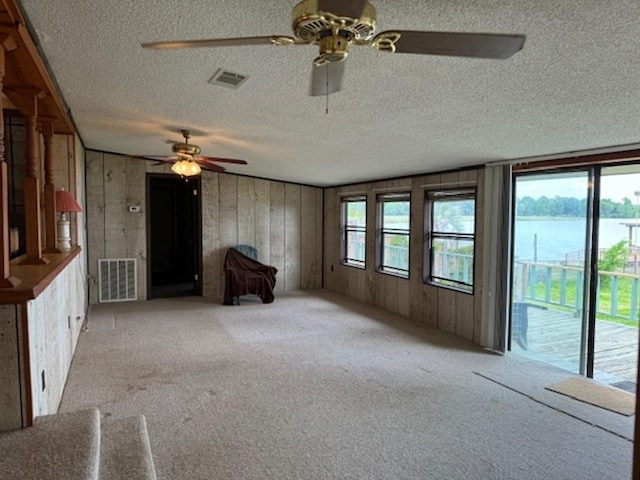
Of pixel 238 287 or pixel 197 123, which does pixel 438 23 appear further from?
pixel 238 287

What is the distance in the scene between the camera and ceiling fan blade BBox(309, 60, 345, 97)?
1.83 m

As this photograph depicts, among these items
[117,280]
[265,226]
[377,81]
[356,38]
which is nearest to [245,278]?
[265,226]

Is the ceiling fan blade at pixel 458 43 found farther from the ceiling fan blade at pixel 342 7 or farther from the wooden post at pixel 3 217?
the wooden post at pixel 3 217

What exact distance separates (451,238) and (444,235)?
0.46 feet

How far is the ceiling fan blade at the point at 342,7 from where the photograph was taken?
51.4 inches

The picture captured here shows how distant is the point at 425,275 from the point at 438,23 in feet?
13.4

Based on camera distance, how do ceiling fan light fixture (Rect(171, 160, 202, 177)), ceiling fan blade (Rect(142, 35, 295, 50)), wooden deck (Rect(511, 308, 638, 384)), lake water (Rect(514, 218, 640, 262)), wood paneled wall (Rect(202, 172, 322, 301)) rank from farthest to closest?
wood paneled wall (Rect(202, 172, 322, 301))
ceiling fan light fixture (Rect(171, 160, 202, 177))
wooden deck (Rect(511, 308, 638, 384))
lake water (Rect(514, 218, 640, 262))
ceiling fan blade (Rect(142, 35, 295, 50))

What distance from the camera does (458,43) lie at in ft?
4.83

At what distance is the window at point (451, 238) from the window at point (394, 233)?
504 mm

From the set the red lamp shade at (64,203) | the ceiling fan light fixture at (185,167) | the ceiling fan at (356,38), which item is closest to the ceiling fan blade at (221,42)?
the ceiling fan at (356,38)

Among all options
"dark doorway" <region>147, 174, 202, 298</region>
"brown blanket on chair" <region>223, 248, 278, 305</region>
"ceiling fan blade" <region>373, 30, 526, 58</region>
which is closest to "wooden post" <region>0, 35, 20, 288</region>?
"ceiling fan blade" <region>373, 30, 526, 58</region>

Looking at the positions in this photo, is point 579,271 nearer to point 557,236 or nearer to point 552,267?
point 552,267

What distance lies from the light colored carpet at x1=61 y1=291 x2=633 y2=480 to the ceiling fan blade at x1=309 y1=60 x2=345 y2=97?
2074 mm

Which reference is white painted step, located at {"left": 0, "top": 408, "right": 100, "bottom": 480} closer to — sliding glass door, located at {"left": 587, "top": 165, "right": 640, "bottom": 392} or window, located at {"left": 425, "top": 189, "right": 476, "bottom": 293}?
sliding glass door, located at {"left": 587, "top": 165, "right": 640, "bottom": 392}
